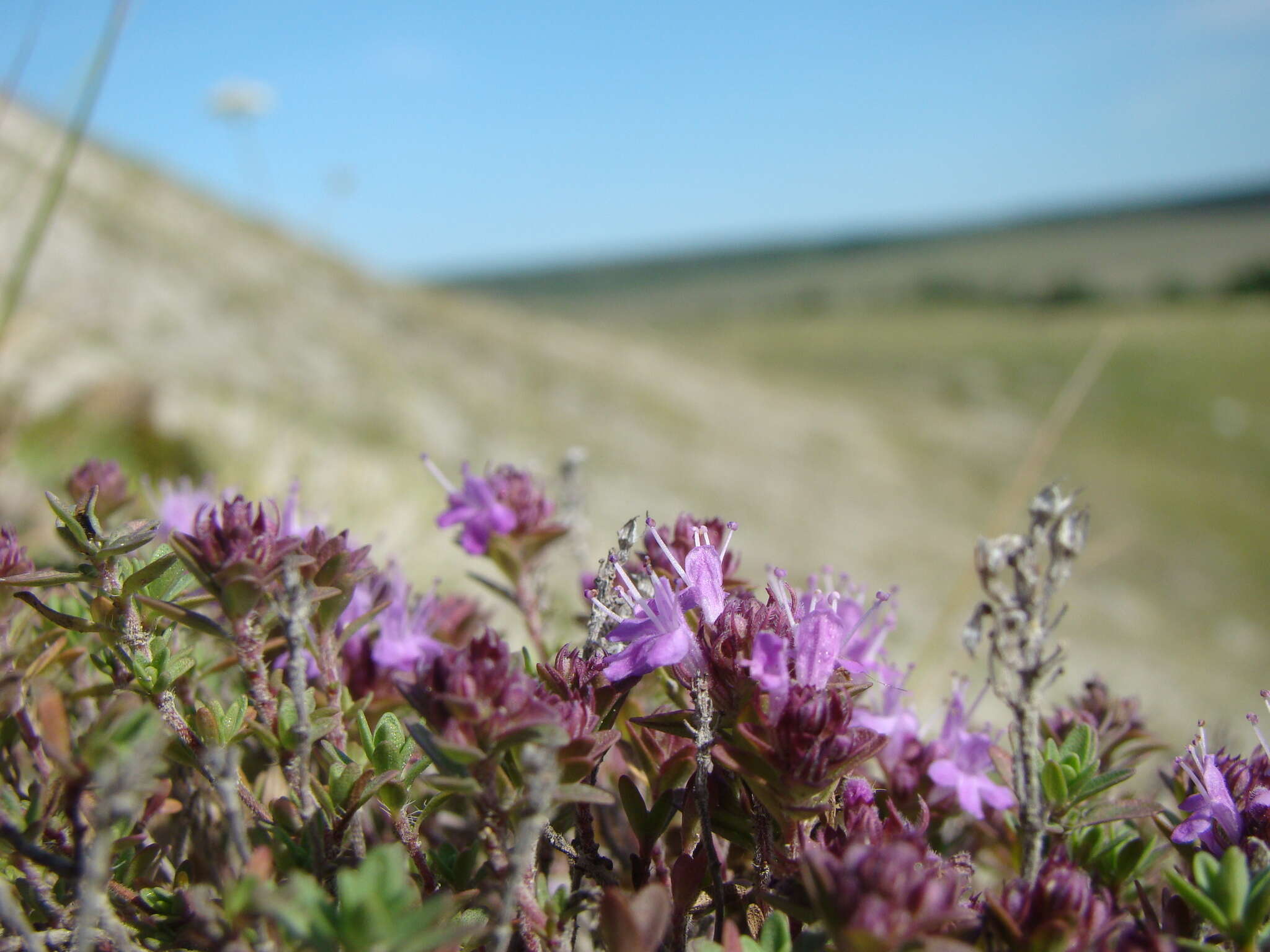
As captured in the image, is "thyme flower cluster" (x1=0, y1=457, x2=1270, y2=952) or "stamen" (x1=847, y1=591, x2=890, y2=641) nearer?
"thyme flower cluster" (x1=0, y1=457, x2=1270, y2=952)

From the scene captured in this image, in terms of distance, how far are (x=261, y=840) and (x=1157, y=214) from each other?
3890 inches

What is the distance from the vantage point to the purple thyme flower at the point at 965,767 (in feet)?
4.27

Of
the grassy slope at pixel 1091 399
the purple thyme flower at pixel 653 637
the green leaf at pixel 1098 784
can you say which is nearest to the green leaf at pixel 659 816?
the purple thyme flower at pixel 653 637

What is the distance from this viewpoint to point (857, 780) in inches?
46.3

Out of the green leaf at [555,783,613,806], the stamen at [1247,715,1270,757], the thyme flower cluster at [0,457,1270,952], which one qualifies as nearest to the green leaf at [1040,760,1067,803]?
the thyme flower cluster at [0,457,1270,952]

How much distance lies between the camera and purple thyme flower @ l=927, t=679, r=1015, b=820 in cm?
130

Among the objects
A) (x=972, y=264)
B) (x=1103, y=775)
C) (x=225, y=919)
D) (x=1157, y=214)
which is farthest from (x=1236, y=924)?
(x=1157, y=214)


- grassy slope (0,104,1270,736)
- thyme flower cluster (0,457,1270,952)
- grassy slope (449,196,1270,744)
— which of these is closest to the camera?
thyme flower cluster (0,457,1270,952)

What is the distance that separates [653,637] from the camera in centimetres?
113

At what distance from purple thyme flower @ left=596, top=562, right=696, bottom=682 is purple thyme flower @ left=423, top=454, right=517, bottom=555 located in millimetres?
541

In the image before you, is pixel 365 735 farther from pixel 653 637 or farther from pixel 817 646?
pixel 817 646

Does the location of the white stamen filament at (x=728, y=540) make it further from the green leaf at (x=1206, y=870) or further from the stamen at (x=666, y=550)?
the green leaf at (x=1206, y=870)

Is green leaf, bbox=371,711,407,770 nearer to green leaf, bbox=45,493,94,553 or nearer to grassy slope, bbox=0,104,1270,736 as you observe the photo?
green leaf, bbox=45,493,94,553

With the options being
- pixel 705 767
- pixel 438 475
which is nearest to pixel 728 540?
pixel 705 767
